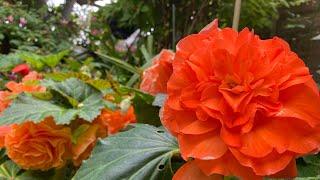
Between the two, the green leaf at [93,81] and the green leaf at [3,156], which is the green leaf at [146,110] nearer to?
the green leaf at [93,81]

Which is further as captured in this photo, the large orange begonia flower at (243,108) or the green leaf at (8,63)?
the green leaf at (8,63)

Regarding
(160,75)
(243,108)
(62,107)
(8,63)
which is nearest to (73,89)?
(62,107)

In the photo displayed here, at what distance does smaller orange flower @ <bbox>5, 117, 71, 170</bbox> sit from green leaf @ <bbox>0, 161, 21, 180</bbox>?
4cm

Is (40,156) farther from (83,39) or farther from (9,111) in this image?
(83,39)

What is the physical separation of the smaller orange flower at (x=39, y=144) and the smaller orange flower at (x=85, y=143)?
0.01 m

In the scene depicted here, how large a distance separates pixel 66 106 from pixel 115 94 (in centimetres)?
9

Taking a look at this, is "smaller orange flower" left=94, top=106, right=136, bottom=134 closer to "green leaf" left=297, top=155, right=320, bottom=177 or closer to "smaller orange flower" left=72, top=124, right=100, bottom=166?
"smaller orange flower" left=72, top=124, right=100, bottom=166

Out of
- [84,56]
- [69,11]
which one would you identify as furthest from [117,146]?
[69,11]

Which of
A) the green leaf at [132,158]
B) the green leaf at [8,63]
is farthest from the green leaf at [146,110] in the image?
the green leaf at [8,63]

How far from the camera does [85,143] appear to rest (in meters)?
0.65

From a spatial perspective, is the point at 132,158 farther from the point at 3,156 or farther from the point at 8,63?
the point at 8,63

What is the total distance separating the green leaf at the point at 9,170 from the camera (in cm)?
70

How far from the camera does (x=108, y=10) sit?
3.14 meters

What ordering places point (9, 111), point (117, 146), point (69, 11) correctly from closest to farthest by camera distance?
point (117, 146) < point (9, 111) < point (69, 11)
